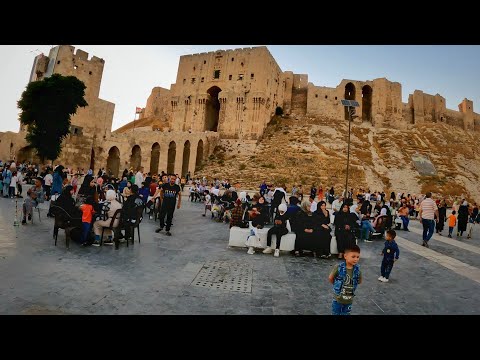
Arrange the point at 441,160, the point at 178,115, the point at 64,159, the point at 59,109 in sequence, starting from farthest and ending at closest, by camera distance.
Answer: the point at 178,115, the point at 441,160, the point at 64,159, the point at 59,109

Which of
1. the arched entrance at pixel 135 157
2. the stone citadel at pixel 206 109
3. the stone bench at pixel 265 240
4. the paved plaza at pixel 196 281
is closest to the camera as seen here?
the paved plaza at pixel 196 281

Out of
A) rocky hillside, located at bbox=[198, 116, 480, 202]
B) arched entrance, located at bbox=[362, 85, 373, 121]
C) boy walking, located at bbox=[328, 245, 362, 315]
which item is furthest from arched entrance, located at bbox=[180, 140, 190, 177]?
boy walking, located at bbox=[328, 245, 362, 315]

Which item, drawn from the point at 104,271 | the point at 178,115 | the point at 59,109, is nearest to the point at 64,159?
the point at 59,109

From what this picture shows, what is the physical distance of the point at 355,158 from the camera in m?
39.7

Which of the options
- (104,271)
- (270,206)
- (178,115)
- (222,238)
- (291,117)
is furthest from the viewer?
(291,117)

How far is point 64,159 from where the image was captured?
103 feet

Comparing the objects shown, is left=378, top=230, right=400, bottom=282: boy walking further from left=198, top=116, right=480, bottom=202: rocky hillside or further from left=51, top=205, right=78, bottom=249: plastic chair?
left=198, top=116, right=480, bottom=202: rocky hillside

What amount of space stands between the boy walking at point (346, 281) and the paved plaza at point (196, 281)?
0.87 metres

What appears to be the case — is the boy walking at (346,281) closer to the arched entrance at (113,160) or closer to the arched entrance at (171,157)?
the arched entrance at (113,160)

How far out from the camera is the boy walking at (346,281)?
350 centimetres

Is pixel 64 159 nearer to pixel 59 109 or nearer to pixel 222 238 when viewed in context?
pixel 59 109

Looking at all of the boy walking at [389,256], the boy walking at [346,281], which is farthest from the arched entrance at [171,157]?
the boy walking at [346,281]
